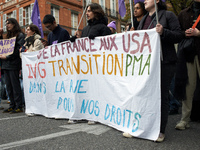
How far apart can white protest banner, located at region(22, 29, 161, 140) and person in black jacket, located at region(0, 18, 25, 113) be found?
29 cm

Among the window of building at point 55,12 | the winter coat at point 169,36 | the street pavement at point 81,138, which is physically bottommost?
the street pavement at point 81,138

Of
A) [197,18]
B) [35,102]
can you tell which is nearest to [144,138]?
[197,18]

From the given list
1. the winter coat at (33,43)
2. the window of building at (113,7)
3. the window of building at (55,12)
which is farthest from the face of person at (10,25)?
the window of building at (113,7)

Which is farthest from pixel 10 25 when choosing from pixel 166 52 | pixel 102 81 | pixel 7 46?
pixel 166 52

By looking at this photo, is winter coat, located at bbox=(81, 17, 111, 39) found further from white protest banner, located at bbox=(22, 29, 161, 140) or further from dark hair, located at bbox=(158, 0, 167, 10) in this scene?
dark hair, located at bbox=(158, 0, 167, 10)

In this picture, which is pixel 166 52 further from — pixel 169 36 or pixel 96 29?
pixel 96 29

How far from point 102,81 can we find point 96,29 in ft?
2.76

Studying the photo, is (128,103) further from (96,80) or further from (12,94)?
Result: (12,94)

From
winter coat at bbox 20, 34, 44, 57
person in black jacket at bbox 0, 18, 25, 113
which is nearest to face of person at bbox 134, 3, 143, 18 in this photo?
winter coat at bbox 20, 34, 44, 57

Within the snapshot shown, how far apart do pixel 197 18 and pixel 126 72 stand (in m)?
1.17

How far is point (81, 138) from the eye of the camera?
2668 millimetres

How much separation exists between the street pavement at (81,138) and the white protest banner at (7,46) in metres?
2.02

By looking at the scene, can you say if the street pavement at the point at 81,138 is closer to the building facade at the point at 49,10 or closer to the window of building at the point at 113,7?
the building facade at the point at 49,10

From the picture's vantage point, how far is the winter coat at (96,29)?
11.5ft
